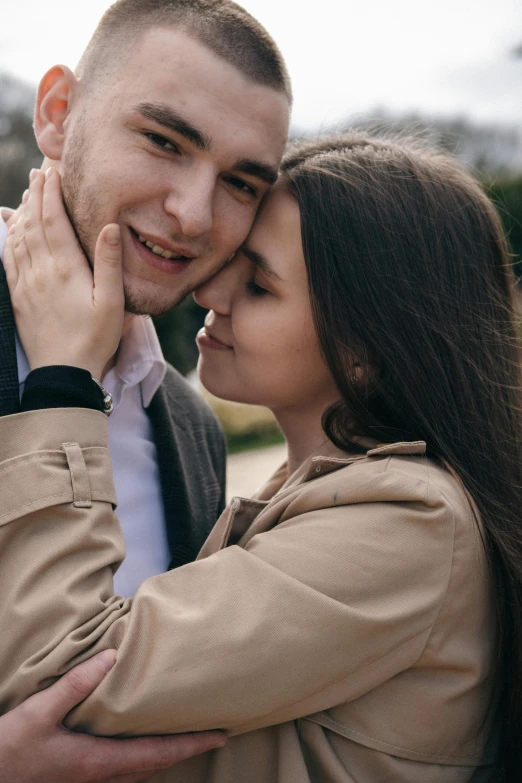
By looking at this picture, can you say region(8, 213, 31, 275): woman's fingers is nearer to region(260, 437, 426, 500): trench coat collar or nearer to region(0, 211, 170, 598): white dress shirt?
region(0, 211, 170, 598): white dress shirt

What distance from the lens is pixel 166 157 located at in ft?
7.87

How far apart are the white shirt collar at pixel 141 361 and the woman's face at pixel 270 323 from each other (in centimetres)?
26

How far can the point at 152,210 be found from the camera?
2.42 m

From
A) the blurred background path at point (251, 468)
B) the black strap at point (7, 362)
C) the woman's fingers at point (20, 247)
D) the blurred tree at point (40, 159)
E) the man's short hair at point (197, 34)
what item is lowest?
the blurred background path at point (251, 468)

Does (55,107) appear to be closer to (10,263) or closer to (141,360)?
(10,263)

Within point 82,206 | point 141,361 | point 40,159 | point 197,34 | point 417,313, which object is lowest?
point 40,159

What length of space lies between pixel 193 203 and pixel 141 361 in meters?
0.66

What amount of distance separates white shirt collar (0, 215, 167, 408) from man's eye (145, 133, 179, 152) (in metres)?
0.68

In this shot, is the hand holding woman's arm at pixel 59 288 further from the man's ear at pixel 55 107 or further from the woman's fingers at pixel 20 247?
the man's ear at pixel 55 107

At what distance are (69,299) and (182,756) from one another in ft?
4.10

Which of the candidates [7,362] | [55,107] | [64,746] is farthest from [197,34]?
[64,746]

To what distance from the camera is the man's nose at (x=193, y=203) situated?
2.39m

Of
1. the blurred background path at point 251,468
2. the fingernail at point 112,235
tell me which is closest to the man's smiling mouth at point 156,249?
the fingernail at point 112,235

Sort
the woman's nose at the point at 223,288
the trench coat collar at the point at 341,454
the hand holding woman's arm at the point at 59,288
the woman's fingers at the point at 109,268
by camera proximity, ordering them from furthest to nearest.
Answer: the woman's nose at the point at 223,288 < the woman's fingers at the point at 109,268 < the hand holding woman's arm at the point at 59,288 < the trench coat collar at the point at 341,454
